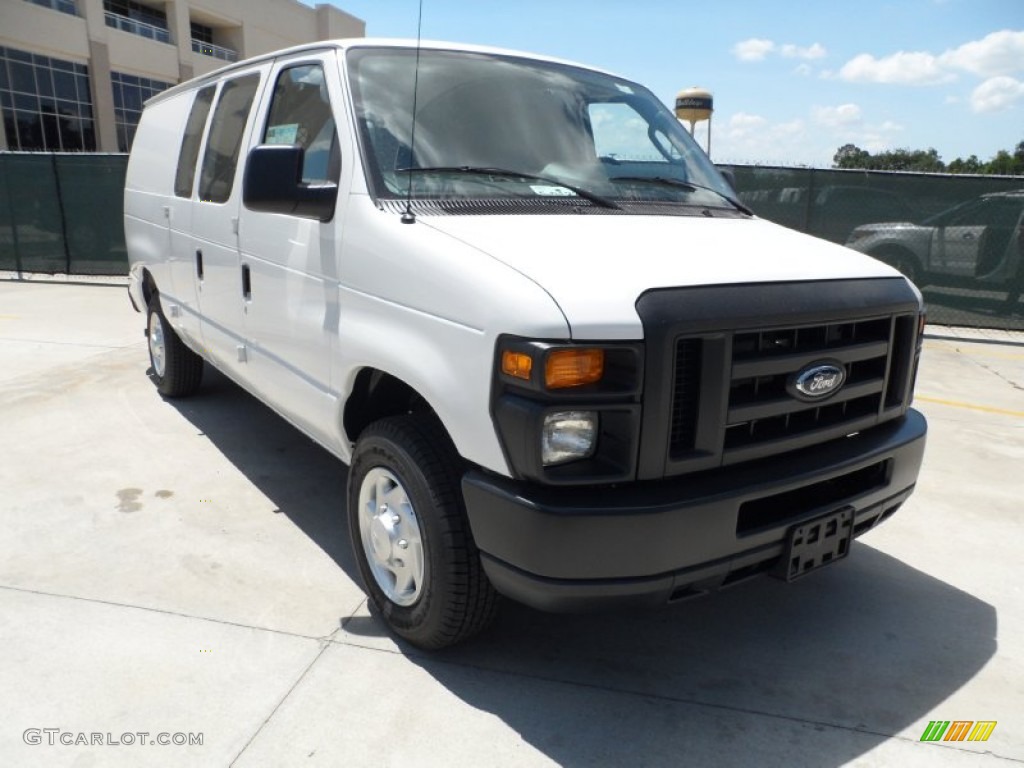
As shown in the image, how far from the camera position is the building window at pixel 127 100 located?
110 ft

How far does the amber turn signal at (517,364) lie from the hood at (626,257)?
15 centimetres

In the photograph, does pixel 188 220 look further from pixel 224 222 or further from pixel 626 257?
pixel 626 257

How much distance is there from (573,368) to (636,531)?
49 cm

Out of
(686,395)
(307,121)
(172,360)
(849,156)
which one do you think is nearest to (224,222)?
(307,121)

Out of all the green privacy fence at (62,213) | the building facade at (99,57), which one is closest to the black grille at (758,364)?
the green privacy fence at (62,213)

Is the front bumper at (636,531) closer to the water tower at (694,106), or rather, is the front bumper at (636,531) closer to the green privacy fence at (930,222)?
the green privacy fence at (930,222)

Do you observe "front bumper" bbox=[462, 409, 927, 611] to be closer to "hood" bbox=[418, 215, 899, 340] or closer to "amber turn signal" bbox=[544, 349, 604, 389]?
"amber turn signal" bbox=[544, 349, 604, 389]

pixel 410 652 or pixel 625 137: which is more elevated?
pixel 625 137

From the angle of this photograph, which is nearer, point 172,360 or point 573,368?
point 573,368

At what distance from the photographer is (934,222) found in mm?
9625

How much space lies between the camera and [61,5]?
2981 cm

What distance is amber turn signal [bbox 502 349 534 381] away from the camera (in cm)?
217

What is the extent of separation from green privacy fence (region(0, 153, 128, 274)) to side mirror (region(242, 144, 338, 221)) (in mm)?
10485

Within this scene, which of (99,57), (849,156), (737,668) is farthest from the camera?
(849,156)
